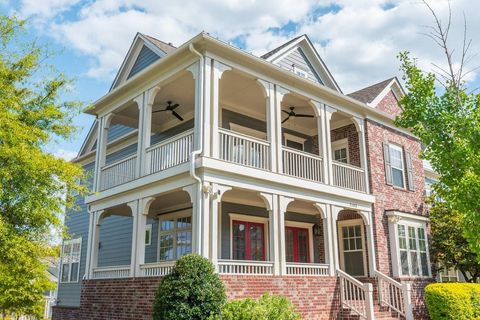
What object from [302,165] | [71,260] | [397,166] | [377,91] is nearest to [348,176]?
[302,165]

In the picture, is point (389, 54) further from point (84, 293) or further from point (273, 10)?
point (84, 293)

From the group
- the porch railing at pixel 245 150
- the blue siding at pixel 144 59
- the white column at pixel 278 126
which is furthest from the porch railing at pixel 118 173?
the white column at pixel 278 126

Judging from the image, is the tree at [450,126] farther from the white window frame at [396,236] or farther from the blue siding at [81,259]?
the blue siding at [81,259]

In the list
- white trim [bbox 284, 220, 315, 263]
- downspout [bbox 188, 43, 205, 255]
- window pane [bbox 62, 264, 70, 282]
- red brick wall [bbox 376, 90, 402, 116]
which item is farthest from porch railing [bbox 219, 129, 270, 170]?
window pane [bbox 62, 264, 70, 282]

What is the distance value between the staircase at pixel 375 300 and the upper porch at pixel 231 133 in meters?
2.72

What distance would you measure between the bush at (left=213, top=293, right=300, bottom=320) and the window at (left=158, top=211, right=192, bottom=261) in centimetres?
650

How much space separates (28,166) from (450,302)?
11.4 metres

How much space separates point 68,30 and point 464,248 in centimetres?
1470

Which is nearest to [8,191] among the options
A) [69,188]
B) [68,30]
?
[69,188]

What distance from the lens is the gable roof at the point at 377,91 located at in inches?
638

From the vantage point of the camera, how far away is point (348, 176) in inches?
546

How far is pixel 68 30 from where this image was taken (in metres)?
9.81

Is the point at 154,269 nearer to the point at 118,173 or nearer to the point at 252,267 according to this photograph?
the point at 252,267

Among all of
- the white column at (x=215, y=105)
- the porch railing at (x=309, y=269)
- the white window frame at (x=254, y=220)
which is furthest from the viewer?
the white window frame at (x=254, y=220)
